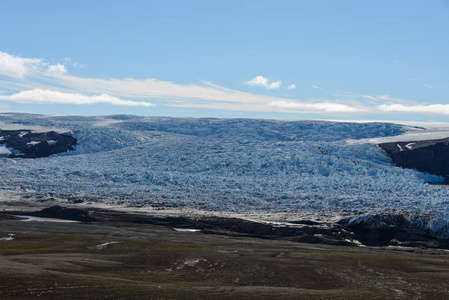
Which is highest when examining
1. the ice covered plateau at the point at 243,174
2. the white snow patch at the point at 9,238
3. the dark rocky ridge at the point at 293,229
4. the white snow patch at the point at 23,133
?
the white snow patch at the point at 23,133

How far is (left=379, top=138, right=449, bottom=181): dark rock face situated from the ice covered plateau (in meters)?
2.53

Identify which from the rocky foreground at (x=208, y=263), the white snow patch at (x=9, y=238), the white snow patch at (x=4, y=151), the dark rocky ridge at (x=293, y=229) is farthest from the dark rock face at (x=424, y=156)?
the white snow patch at (x=4, y=151)

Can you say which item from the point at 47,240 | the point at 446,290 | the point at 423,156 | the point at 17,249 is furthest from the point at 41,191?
the point at 423,156

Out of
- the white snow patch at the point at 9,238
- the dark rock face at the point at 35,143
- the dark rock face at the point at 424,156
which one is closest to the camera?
the white snow patch at the point at 9,238

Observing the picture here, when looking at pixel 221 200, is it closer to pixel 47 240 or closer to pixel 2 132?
pixel 47 240

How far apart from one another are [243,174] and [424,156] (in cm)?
3107

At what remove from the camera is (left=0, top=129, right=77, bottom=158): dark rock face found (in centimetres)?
7762

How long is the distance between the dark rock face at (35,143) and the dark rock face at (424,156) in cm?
5438

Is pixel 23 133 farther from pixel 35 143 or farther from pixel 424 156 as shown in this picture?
pixel 424 156

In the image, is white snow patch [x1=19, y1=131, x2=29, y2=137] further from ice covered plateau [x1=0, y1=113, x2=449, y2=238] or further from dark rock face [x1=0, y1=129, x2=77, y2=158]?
ice covered plateau [x1=0, y1=113, x2=449, y2=238]

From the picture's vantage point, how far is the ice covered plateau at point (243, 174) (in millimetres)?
47156

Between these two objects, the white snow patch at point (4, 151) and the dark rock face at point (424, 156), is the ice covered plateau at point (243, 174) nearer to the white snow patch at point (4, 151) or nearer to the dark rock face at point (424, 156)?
the dark rock face at point (424, 156)

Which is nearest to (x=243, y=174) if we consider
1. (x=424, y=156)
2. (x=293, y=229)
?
(x=293, y=229)

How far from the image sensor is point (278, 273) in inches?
883
